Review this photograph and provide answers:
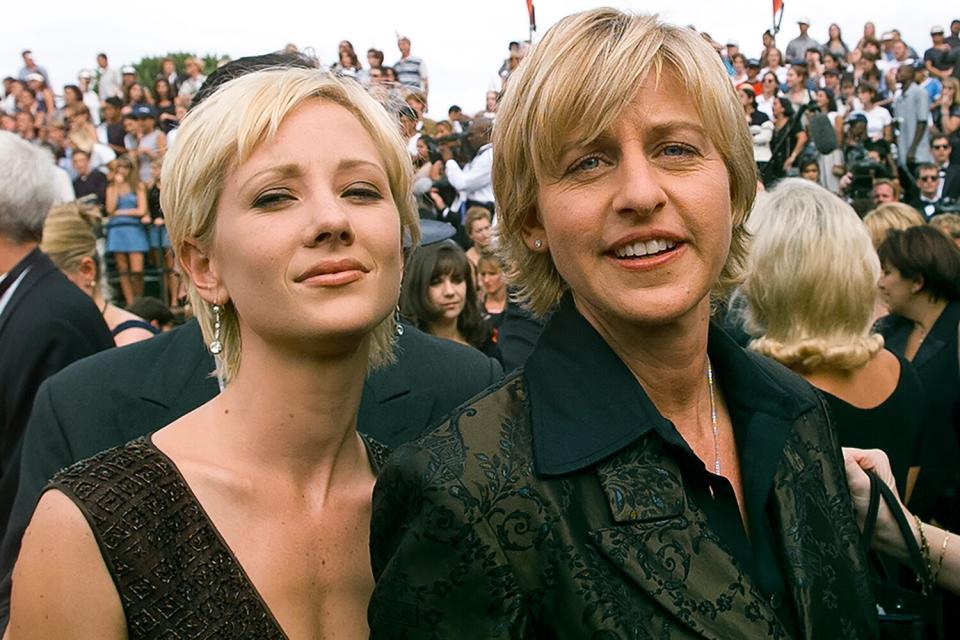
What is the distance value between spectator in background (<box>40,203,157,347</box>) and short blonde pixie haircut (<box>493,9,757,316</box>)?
3055mm

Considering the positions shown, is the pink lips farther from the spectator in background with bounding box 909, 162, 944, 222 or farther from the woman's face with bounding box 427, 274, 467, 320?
the spectator in background with bounding box 909, 162, 944, 222

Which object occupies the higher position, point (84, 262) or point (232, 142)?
point (232, 142)

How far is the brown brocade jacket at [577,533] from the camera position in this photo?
1797mm

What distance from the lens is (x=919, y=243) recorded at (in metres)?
4.99

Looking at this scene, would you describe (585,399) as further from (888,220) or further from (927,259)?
(888,220)

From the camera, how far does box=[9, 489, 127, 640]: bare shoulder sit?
6.29 ft

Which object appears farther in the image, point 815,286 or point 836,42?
point 836,42

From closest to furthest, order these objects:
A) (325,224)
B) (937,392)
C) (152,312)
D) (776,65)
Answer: (325,224) < (937,392) < (152,312) < (776,65)

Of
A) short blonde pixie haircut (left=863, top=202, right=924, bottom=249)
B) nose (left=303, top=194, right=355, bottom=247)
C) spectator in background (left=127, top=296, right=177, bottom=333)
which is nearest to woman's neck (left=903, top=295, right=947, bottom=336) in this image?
short blonde pixie haircut (left=863, top=202, right=924, bottom=249)

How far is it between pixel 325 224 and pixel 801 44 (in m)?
18.7

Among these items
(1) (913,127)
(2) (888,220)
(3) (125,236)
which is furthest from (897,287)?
(1) (913,127)

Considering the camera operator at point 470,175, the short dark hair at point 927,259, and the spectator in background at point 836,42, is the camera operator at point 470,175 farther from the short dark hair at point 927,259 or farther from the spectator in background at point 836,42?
the spectator in background at point 836,42

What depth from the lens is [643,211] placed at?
1941 millimetres

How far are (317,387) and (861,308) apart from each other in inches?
86.1
